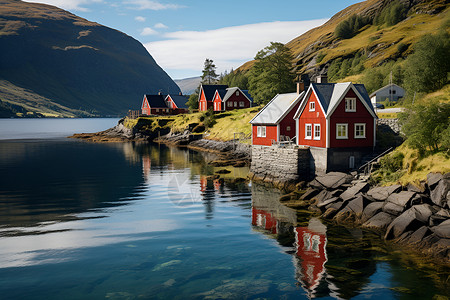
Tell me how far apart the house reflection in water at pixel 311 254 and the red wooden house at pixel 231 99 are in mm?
80086

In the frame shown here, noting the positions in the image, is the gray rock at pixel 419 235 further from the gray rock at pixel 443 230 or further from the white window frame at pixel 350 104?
the white window frame at pixel 350 104

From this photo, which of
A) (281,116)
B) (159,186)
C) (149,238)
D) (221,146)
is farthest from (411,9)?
(149,238)

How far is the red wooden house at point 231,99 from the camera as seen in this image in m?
105

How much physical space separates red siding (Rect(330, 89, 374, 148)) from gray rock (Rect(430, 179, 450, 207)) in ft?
41.0

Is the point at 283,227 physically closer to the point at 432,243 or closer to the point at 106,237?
the point at 432,243

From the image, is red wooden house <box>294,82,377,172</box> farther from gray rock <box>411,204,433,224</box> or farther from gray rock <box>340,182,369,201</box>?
gray rock <box>411,204,433,224</box>

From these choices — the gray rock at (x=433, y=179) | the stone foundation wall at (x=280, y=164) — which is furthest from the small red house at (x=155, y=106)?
the gray rock at (x=433, y=179)

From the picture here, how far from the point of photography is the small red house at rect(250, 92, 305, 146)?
47312 mm

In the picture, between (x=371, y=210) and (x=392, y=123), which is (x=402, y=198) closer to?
(x=371, y=210)

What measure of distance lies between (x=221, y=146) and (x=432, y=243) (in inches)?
2154

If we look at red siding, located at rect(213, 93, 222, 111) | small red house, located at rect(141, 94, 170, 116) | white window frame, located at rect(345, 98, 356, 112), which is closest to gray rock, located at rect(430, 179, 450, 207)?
white window frame, located at rect(345, 98, 356, 112)

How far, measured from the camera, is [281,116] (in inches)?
1857

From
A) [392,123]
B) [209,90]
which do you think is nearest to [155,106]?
[209,90]

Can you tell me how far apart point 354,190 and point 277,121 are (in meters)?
19.0
